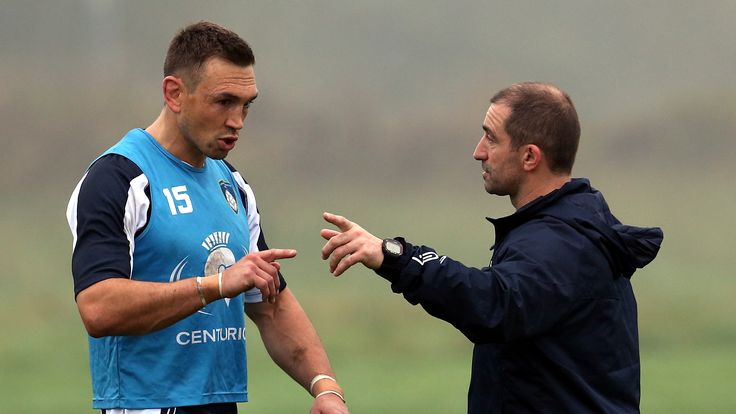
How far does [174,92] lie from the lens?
14.6 ft

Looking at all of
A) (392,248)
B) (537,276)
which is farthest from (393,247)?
(537,276)

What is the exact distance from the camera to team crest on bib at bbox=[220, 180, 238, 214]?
4.58 meters

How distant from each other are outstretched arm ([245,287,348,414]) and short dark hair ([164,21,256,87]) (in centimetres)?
97

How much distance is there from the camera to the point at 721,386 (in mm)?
12016

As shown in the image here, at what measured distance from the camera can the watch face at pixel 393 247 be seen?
13.2 ft

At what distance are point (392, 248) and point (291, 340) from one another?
0.93m

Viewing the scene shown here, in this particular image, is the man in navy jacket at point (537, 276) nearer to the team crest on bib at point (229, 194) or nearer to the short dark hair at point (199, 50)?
the team crest on bib at point (229, 194)

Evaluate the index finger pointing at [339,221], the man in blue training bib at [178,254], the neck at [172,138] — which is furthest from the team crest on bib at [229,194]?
the index finger pointing at [339,221]

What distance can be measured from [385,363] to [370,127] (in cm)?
434

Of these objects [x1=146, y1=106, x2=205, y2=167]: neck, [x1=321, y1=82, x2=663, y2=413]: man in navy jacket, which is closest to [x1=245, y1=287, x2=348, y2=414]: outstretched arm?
[x1=321, y1=82, x2=663, y2=413]: man in navy jacket

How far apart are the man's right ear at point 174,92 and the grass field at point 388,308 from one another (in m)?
7.77

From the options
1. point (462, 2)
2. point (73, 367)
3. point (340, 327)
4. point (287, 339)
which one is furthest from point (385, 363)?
point (287, 339)

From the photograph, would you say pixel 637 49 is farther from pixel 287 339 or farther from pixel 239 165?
pixel 287 339

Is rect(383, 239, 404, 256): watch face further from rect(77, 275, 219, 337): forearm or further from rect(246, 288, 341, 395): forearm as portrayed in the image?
rect(246, 288, 341, 395): forearm
